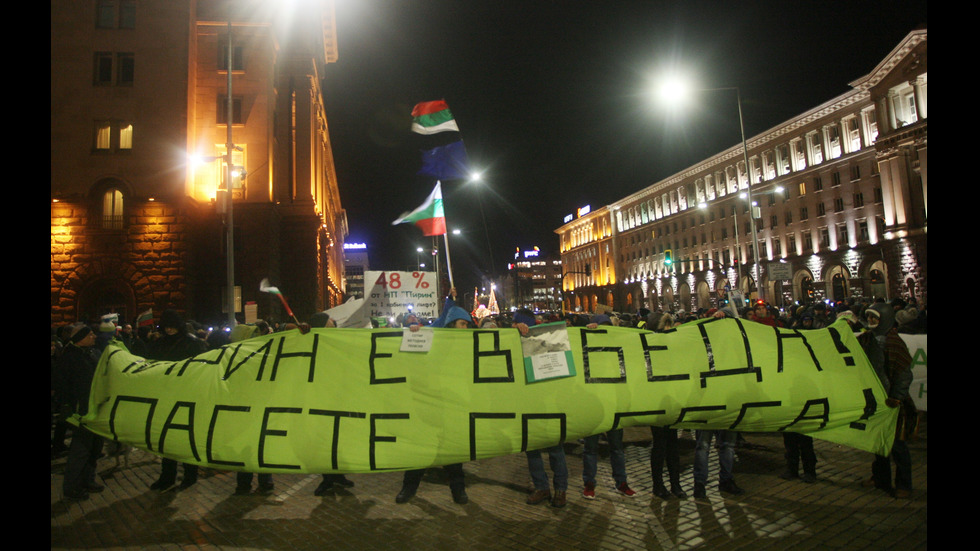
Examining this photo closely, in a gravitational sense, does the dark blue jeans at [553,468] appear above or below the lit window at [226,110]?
below

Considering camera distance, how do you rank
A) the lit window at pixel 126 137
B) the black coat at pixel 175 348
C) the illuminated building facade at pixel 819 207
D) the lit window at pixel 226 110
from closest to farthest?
the black coat at pixel 175 348, the lit window at pixel 126 137, the lit window at pixel 226 110, the illuminated building facade at pixel 819 207

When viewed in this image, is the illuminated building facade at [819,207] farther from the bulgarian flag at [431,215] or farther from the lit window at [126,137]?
the lit window at [126,137]

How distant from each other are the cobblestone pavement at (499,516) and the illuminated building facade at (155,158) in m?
19.7

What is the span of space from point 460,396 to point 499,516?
131cm

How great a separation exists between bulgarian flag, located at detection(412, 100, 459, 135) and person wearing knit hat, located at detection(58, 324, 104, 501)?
6.78 metres

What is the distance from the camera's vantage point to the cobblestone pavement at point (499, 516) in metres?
4.94

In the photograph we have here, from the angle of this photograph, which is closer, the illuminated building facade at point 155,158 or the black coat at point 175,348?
the black coat at point 175,348

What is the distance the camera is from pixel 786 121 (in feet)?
204

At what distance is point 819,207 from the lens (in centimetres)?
5875

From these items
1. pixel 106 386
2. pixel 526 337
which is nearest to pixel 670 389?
pixel 526 337

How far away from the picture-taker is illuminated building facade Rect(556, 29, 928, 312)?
4728 cm

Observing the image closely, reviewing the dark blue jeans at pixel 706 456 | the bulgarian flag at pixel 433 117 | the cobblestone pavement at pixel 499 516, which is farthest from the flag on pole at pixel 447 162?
the dark blue jeans at pixel 706 456
